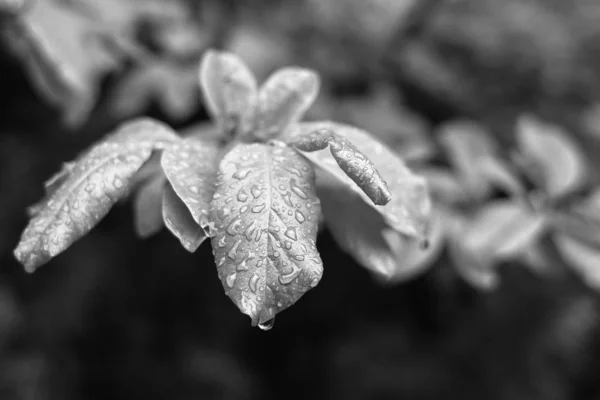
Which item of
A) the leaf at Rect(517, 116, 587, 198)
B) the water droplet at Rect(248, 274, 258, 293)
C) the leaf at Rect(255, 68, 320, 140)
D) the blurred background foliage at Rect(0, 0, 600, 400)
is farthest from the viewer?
the blurred background foliage at Rect(0, 0, 600, 400)

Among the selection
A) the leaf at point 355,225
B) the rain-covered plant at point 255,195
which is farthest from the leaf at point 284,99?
the leaf at point 355,225

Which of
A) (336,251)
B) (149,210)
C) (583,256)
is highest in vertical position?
(149,210)

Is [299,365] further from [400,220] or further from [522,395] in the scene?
[400,220]

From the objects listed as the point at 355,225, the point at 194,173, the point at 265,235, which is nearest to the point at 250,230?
the point at 265,235

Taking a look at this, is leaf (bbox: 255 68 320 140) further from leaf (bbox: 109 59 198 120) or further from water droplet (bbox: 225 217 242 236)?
leaf (bbox: 109 59 198 120)

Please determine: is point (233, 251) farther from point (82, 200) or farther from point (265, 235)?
point (82, 200)

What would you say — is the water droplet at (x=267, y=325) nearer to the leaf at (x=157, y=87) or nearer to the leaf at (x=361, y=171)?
the leaf at (x=361, y=171)

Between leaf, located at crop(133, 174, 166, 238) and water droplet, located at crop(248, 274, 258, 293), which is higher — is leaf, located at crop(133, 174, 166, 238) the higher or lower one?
the lower one

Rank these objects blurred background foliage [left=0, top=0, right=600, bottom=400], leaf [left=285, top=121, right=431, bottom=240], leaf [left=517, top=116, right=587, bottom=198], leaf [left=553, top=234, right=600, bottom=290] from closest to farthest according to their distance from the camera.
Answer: leaf [left=285, top=121, right=431, bottom=240], leaf [left=553, top=234, right=600, bottom=290], leaf [left=517, top=116, right=587, bottom=198], blurred background foliage [left=0, top=0, right=600, bottom=400]

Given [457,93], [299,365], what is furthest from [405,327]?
[457,93]

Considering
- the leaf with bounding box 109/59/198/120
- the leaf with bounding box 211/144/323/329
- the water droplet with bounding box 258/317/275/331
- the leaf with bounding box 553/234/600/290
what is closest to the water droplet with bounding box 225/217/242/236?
the leaf with bounding box 211/144/323/329
